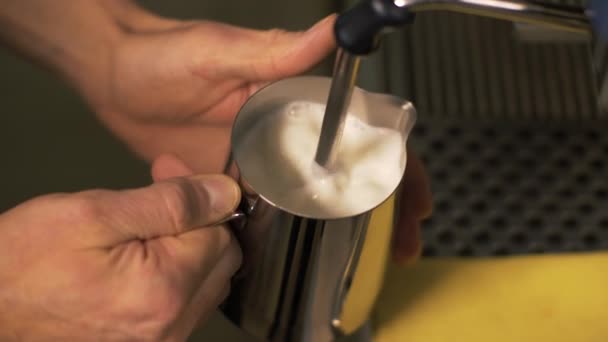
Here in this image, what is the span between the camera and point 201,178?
0.97 ft

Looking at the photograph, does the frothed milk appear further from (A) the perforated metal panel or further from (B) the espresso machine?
(A) the perforated metal panel

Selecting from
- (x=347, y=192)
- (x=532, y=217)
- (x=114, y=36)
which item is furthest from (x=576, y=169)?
(x=114, y=36)

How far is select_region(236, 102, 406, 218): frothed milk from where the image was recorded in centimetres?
29

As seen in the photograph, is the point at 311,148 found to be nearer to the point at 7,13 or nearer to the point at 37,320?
the point at 37,320

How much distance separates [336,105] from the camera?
260mm

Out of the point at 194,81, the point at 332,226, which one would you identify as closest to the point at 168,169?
the point at 194,81

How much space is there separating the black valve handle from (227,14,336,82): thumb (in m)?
0.13

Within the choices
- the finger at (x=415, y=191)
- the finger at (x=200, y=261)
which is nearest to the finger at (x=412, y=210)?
the finger at (x=415, y=191)

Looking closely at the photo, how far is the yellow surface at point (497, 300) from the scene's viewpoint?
14.0 inches

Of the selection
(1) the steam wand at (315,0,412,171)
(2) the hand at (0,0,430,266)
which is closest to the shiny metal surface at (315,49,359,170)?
(1) the steam wand at (315,0,412,171)

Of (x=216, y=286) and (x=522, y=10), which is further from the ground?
(x=522, y=10)

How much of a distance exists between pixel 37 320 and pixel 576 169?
1.03 ft

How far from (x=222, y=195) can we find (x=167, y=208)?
0.07 ft

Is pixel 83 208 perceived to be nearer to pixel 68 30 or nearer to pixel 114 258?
pixel 114 258
